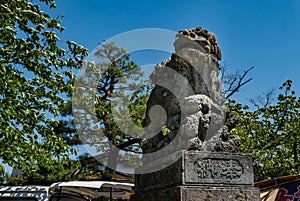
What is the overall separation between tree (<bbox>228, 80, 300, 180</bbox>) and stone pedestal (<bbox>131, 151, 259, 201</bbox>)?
31.2 feet

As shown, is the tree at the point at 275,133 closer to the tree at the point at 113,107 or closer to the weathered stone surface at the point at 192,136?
the tree at the point at 113,107

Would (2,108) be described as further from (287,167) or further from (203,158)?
(287,167)

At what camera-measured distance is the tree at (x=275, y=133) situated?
1328 cm

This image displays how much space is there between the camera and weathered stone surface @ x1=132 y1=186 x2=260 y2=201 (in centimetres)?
360

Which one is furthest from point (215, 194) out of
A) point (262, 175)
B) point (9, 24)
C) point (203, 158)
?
point (262, 175)

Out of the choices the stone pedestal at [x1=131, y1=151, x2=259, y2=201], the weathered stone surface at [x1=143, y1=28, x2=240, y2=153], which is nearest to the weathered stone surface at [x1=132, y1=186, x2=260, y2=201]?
the stone pedestal at [x1=131, y1=151, x2=259, y2=201]

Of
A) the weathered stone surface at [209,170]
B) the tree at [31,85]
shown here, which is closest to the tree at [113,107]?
the tree at [31,85]

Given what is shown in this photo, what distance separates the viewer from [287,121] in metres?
14.3

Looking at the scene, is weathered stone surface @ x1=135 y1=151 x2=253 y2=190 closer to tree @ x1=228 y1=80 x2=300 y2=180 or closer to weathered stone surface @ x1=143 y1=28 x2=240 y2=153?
weathered stone surface @ x1=143 y1=28 x2=240 y2=153

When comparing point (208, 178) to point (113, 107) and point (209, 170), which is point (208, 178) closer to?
point (209, 170)

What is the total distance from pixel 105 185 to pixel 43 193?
2190 millimetres

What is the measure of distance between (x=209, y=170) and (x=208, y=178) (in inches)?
3.5

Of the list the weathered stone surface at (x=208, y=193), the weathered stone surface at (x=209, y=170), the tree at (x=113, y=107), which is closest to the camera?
the weathered stone surface at (x=208, y=193)

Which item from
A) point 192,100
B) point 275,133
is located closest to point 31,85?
point 192,100
